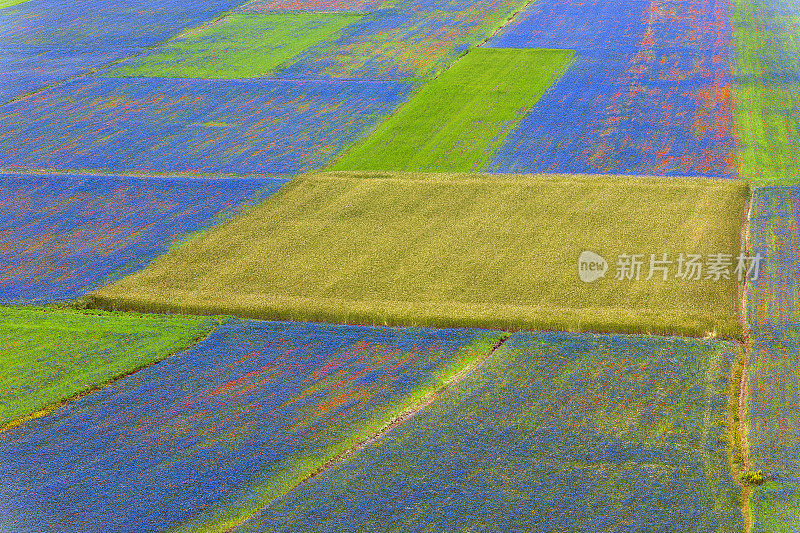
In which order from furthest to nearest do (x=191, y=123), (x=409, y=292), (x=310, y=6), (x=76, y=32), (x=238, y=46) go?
(x=310, y=6) < (x=76, y=32) < (x=238, y=46) < (x=191, y=123) < (x=409, y=292)

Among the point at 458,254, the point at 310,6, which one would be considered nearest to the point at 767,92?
the point at 458,254

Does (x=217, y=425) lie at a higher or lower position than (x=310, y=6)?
lower

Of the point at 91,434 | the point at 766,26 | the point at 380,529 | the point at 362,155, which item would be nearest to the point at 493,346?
the point at 380,529

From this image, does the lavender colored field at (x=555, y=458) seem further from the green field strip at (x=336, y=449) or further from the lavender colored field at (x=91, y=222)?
the lavender colored field at (x=91, y=222)

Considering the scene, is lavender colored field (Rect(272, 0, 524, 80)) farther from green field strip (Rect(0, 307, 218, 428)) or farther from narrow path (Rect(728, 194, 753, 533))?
narrow path (Rect(728, 194, 753, 533))

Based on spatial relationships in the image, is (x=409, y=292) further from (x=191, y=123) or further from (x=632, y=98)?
(x=632, y=98)

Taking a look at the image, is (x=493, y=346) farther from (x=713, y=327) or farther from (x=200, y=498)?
(x=200, y=498)

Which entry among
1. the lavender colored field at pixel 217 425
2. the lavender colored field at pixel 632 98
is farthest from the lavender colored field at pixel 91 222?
the lavender colored field at pixel 632 98

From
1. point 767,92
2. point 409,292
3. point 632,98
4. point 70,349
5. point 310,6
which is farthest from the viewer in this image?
point 310,6
